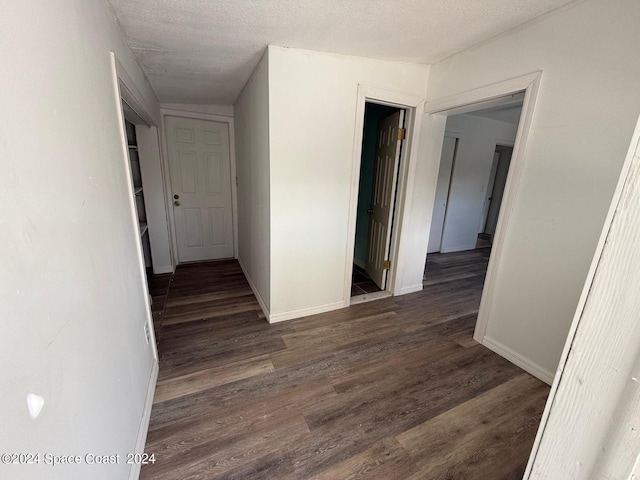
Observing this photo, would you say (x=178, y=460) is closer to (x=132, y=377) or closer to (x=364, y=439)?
(x=132, y=377)

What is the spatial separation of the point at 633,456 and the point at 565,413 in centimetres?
9

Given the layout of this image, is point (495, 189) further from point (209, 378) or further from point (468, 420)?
point (209, 378)

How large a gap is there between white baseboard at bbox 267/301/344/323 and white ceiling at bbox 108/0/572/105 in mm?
2182

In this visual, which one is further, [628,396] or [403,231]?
[403,231]

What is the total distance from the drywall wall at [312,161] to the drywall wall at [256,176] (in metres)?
0.10

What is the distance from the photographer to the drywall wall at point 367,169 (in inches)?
132

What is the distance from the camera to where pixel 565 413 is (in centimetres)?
42

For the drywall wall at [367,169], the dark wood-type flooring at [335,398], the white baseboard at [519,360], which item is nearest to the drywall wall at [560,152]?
the white baseboard at [519,360]

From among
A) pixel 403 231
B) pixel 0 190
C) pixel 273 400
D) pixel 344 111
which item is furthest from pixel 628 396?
pixel 403 231

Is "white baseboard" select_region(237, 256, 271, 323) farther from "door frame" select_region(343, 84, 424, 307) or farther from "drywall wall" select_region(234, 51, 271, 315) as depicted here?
"door frame" select_region(343, 84, 424, 307)

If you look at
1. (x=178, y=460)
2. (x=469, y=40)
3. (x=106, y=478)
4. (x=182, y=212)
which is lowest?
(x=178, y=460)

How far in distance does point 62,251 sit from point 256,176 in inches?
74.6

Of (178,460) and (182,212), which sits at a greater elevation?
(182,212)

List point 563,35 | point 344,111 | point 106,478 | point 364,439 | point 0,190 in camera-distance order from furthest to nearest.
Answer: point 344,111, point 563,35, point 364,439, point 106,478, point 0,190
